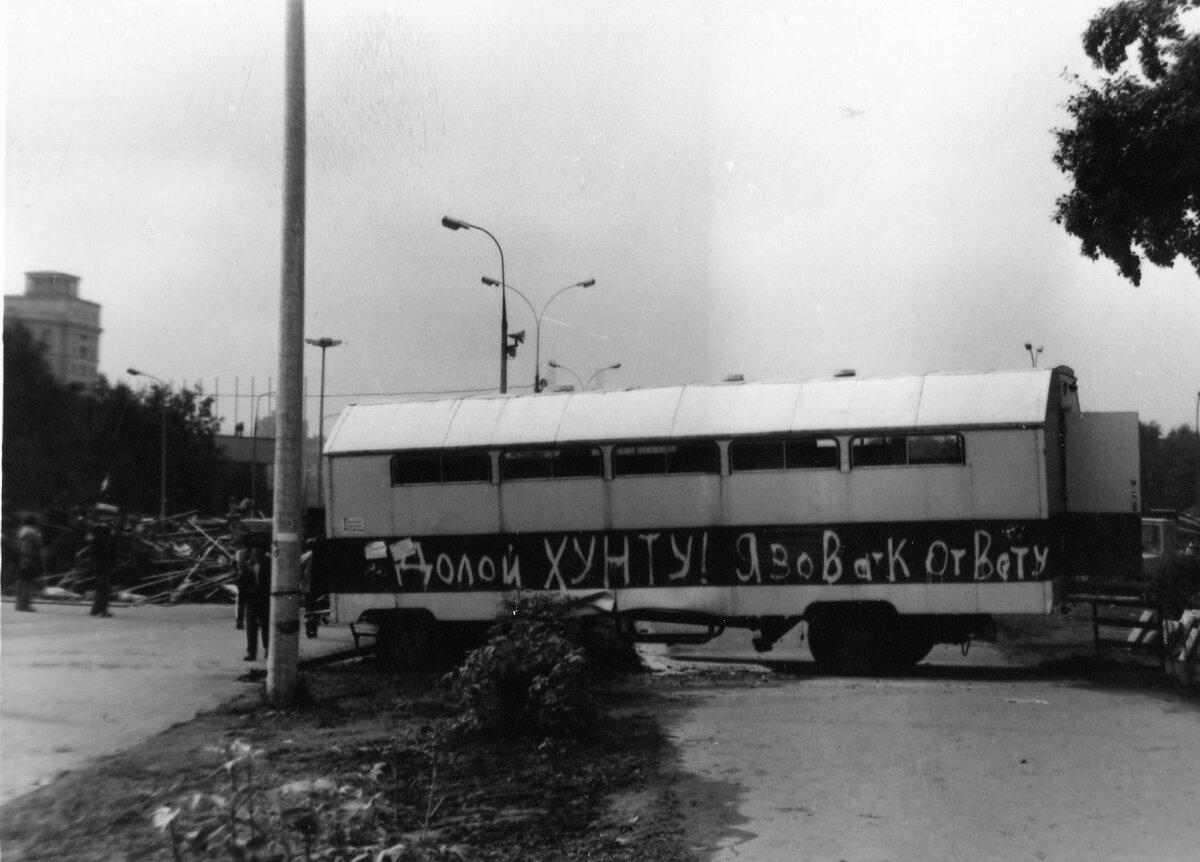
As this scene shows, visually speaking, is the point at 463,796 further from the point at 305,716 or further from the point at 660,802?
the point at 305,716

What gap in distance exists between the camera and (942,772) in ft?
24.4

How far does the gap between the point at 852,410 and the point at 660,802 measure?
6789 mm

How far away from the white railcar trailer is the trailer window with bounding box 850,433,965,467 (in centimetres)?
2

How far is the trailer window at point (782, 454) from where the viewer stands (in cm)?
1263

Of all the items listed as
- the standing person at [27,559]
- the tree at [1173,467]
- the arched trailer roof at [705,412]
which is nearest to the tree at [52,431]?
the standing person at [27,559]

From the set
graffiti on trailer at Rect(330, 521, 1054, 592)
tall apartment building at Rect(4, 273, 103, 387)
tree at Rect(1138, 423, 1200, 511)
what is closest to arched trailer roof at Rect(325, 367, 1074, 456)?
graffiti on trailer at Rect(330, 521, 1054, 592)

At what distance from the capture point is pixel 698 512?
12977 mm

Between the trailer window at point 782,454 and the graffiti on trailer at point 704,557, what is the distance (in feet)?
2.38

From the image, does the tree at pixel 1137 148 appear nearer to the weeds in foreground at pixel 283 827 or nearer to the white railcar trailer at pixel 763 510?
the white railcar trailer at pixel 763 510

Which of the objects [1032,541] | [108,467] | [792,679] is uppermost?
[108,467]

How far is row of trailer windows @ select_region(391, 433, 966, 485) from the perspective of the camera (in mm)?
12414

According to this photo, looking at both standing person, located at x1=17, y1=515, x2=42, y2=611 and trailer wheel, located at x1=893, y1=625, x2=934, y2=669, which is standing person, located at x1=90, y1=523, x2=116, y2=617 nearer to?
standing person, located at x1=17, y1=515, x2=42, y2=611

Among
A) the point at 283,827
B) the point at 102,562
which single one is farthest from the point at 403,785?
the point at 102,562

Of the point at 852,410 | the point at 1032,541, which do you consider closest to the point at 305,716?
the point at 852,410
